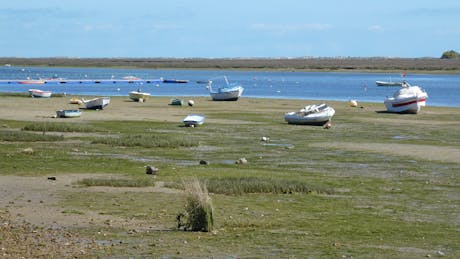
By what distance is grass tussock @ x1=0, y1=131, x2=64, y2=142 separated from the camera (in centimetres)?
3181

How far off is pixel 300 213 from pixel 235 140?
1645cm

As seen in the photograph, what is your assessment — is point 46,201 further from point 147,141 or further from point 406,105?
point 406,105

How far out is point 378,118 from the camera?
49.4 m

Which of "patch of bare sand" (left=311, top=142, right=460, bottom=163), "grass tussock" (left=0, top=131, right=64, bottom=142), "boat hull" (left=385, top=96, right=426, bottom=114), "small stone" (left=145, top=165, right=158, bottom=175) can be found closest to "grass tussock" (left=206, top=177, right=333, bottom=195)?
"small stone" (left=145, top=165, right=158, bottom=175)

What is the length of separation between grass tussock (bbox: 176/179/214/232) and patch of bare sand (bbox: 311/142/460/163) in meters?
14.5

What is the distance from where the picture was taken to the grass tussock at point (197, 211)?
617 inches

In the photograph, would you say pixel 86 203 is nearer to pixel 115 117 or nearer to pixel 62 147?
pixel 62 147

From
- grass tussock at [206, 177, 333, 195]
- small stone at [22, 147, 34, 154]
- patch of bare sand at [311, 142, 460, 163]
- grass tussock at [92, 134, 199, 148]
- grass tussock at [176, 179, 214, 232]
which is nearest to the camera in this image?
grass tussock at [176, 179, 214, 232]

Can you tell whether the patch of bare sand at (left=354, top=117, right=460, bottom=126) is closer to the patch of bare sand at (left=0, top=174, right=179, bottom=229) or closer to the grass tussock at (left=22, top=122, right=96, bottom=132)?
the grass tussock at (left=22, top=122, right=96, bottom=132)

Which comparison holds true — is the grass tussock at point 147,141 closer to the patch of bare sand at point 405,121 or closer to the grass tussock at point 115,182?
the grass tussock at point 115,182

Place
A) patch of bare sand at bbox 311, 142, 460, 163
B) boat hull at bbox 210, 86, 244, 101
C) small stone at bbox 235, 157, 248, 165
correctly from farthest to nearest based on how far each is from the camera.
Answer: boat hull at bbox 210, 86, 244, 101 < patch of bare sand at bbox 311, 142, 460, 163 < small stone at bbox 235, 157, 248, 165

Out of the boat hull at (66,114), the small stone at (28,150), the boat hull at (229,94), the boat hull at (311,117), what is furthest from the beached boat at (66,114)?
the boat hull at (229,94)

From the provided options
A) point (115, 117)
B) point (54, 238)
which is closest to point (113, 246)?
point (54, 238)

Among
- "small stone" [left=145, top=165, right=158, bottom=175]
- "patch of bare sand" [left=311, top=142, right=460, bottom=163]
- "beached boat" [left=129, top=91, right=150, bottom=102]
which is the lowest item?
"beached boat" [left=129, top=91, right=150, bottom=102]
